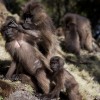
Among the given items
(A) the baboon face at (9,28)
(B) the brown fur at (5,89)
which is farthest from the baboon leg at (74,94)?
(A) the baboon face at (9,28)

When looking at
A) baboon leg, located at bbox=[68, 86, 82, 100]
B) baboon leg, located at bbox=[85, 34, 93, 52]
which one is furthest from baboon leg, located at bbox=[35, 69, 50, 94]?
baboon leg, located at bbox=[85, 34, 93, 52]

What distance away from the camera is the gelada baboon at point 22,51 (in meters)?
11.6

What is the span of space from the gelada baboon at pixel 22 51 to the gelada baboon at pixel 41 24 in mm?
349

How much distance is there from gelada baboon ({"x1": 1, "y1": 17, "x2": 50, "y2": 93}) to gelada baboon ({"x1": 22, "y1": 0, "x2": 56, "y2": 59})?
349 mm

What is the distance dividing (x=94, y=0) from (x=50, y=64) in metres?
19.5

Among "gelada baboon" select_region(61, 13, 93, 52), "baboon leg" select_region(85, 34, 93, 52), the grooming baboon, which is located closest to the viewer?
the grooming baboon

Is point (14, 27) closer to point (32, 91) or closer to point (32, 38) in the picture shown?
point (32, 38)

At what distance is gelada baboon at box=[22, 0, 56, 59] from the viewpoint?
485 inches

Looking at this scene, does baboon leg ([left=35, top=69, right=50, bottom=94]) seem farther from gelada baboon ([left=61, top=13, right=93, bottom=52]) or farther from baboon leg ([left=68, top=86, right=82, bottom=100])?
gelada baboon ([left=61, top=13, right=93, bottom=52])

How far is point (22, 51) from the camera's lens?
11766mm

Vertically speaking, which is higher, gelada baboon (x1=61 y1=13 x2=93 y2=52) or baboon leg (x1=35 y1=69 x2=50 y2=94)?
baboon leg (x1=35 y1=69 x2=50 y2=94)

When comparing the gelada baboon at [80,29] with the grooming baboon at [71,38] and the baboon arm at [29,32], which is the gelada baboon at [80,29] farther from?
the baboon arm at [29,32]

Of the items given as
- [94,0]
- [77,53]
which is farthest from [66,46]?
[94,0]

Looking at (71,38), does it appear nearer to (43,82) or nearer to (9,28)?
(9,28)
